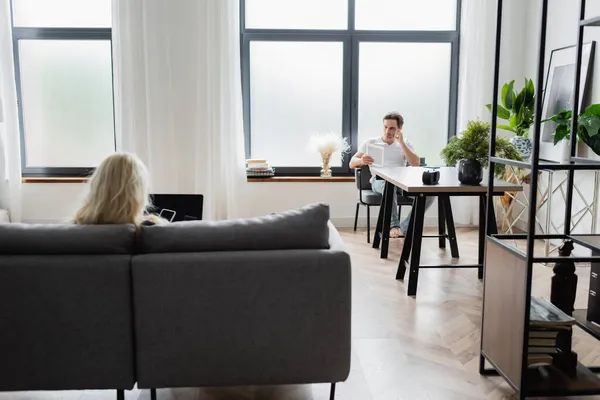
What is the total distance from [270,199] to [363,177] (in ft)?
4.00

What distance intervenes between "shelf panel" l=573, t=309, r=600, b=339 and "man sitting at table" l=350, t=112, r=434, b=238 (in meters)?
2.49

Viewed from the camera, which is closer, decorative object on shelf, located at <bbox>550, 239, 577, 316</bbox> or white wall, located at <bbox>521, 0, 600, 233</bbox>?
decorative object on shelf, located at <bbox>550, 239, 577, 316</bbox>

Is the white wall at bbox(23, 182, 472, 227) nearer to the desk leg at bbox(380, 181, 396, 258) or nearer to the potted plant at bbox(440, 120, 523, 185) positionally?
the desk leg at bbox(380, 181, 396, 258)

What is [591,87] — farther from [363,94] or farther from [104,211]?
[104,211]

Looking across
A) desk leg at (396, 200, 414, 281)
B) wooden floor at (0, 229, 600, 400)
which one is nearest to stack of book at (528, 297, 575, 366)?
wooden floor at (0, 229, 600, 400)

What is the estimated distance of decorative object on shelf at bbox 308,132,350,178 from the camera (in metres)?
5.98

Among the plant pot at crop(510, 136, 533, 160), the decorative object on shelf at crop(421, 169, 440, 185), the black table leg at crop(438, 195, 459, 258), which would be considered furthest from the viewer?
the plant pot at crop(510, 136, 533, 160)

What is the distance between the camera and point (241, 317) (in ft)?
6.98

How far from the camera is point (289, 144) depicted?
6.29m

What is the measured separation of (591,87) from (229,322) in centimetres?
383

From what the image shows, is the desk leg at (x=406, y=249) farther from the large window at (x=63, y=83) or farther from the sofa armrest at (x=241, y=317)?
the large window at (x=63, y=83)

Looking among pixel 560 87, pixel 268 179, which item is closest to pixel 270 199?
pixel 268 179

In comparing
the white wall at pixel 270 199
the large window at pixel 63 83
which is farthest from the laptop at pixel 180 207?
the large window at pixel 63 83

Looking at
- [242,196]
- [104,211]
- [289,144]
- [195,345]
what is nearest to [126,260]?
[104,211]
